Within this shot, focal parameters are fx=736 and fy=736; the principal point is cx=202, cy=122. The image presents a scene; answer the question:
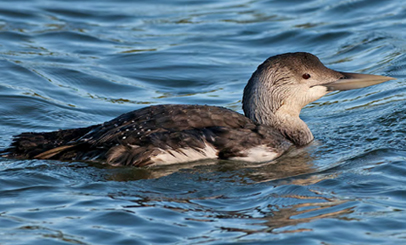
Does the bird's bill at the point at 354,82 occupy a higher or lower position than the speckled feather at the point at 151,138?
higher

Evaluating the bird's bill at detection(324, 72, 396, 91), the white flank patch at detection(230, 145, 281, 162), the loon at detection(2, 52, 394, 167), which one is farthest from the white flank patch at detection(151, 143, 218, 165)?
the bird's bill at detection(324, 72, 396, 91)

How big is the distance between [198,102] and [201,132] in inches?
116

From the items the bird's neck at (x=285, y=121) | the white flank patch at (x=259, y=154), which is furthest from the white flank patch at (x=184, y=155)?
the bird's neck at (x=285, y=121)

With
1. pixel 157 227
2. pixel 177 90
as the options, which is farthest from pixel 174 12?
pixel 157 227

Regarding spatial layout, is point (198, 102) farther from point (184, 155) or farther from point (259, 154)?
point (184, 155)

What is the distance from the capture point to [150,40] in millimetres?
12227

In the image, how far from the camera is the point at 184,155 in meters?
6.45

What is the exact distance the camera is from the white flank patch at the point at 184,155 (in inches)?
252

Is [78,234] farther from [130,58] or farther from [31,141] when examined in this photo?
[130,58]

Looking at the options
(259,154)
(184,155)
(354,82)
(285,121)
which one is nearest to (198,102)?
(285,121)

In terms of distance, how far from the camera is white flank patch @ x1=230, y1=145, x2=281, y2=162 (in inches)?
259

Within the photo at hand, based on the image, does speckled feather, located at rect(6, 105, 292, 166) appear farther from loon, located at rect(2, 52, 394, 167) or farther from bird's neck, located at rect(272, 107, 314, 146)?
bird's neck, located at rect(272, 107, 314, 146)

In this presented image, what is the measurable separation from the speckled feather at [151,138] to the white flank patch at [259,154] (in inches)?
1.2

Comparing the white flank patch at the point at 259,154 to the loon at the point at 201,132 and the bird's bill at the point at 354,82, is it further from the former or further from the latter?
the bird's bill at the point at 354,82
